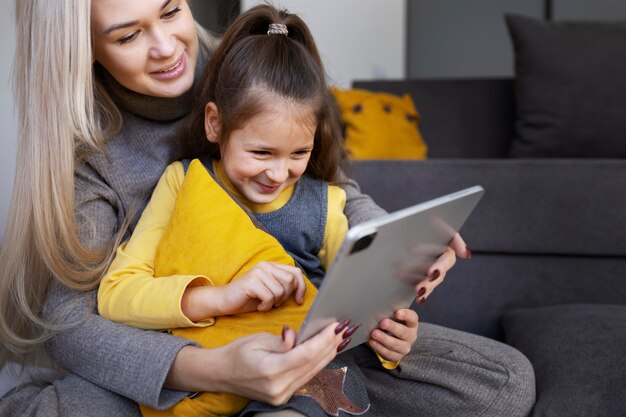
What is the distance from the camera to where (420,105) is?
2.69 metres

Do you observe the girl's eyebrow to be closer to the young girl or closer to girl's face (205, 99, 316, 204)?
the young girl

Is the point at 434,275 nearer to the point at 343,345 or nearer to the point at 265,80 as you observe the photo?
the point at 343,345

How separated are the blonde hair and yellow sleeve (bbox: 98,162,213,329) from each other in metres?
0.07

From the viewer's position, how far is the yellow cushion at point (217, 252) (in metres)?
1.08

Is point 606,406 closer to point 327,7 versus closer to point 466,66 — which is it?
point 327,7

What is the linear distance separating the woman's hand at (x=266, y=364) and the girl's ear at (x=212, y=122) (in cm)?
34

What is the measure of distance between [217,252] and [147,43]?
1.13ft

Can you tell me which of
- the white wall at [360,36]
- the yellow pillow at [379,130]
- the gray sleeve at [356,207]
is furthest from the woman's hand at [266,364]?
the white wall at [360,36]

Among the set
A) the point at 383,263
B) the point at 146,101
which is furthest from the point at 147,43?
the point at 383,263

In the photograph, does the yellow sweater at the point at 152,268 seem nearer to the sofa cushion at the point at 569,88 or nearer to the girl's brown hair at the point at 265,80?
the girl's brown hair at the point at 265,80

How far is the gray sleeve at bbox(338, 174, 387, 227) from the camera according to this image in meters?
1.33

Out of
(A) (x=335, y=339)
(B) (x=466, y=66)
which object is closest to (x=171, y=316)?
(A) (x=335, y=339)

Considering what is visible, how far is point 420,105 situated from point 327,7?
0.83 meters

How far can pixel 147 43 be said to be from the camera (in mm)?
1240
